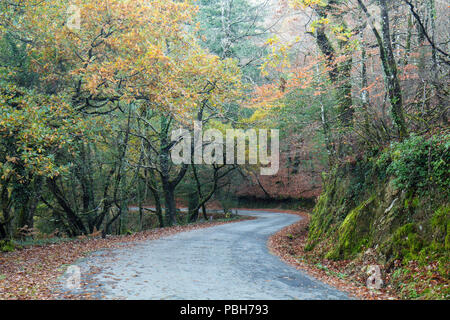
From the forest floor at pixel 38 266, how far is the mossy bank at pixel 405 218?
6.84 m

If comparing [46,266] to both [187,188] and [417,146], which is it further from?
[187,188]

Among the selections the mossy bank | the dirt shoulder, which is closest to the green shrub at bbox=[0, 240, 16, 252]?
the dirt shoulder

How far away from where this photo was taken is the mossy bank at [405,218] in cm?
679

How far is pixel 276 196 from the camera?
40.4 metres

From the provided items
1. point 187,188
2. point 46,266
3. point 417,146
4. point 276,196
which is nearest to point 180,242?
point 46,266

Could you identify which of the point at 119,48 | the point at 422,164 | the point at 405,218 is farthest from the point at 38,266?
the point at 422,164

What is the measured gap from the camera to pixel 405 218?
8.27 metres

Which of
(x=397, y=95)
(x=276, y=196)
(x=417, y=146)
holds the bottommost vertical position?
(x=276, y=196)

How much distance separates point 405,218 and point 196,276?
5.08 meters

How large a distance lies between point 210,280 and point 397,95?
7.11m

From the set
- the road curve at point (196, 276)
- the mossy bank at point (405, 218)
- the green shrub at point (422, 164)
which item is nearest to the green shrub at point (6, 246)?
the road curve at point (196, 276)
